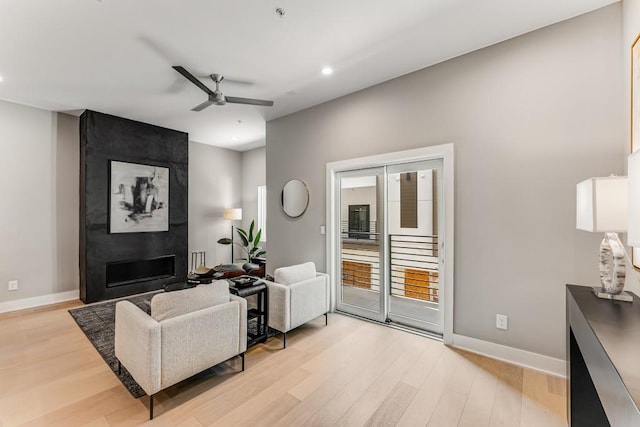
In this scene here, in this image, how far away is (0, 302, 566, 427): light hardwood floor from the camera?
1799 mm

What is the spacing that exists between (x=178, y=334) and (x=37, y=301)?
3850mm

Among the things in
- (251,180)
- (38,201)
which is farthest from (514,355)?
(38,201)

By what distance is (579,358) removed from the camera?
1644 mm

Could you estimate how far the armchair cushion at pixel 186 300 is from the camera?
6.29 ft

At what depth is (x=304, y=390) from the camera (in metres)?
2.08

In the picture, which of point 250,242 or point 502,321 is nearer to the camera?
point 502,321

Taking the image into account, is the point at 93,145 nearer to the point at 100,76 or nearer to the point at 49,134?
the point at 49,134

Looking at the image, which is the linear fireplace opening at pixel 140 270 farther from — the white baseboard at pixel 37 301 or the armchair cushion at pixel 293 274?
the armchair cushion at pixel 293 274

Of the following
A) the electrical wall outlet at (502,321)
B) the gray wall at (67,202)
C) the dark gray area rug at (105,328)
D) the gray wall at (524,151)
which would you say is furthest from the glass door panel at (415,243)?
the gray wall at (67,202)

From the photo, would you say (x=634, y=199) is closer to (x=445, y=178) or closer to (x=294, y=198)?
(x=445, y=178)

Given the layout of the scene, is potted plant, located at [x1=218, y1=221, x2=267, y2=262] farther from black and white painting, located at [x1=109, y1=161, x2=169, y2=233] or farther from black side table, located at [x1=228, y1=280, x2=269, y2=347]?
black side table, located at [x1=228, y1=280, x2=269, y2=347]

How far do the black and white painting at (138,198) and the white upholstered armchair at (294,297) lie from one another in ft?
10.1

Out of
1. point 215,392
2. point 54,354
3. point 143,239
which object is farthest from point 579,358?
point 143,239

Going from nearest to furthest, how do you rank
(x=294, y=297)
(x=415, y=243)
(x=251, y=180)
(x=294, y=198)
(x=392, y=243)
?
(x=294, y=297) → (x=415, y=243) → (x=392, y=243) → (x=294, y=198) → (x=251, y=180)
